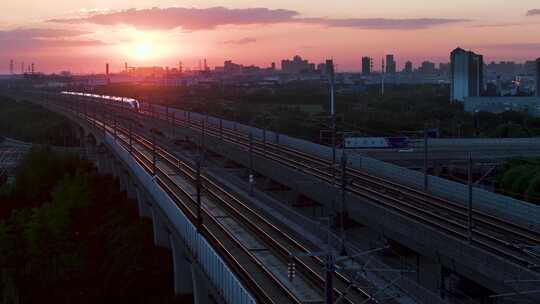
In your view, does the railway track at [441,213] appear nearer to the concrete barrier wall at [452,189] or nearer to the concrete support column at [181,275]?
the concrete barrier wall at [452,189]

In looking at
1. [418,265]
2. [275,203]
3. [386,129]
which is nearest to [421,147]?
[386,129]

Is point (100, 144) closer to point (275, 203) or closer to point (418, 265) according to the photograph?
point (275, 203)

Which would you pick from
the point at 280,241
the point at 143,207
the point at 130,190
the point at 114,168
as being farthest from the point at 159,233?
the point at 114,168

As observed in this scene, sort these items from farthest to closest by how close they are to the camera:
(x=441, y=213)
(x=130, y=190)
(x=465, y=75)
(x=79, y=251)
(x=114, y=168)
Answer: (x=465, y=75)
(x=114, y=168)
(x=130, y=190)
(x=79, y=251)
(x=441, y=213)

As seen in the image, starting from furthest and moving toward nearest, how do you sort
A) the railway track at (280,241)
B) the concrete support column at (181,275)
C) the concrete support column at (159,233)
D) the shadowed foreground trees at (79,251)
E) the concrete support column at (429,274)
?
the concrete support column at (159,233) < the shadowed foreground trees at (79,251) < the concrete support column at (181,275) < the concrete support column at (429,274) < the railway track at (280,241)

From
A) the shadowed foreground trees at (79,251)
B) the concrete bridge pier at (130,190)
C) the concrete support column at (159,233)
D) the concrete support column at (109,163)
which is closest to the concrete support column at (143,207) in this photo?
the shadowed foreground trees at (79,251)

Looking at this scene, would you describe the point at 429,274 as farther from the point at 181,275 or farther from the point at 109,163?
the point at 109,163
